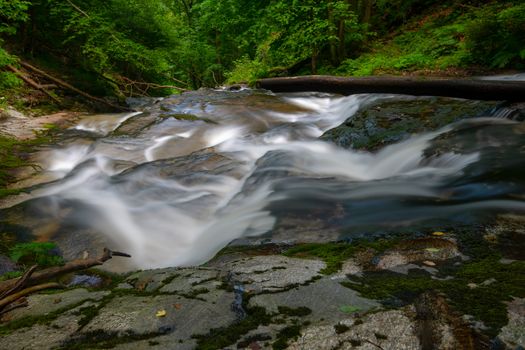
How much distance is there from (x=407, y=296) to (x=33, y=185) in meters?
5.63

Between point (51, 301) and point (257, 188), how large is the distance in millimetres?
2922

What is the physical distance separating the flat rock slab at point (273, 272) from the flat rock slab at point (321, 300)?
81 mm

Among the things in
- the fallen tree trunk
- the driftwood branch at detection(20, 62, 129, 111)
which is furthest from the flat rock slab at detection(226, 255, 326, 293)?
the driftwood branch at detection(20, 62, 129, 111)

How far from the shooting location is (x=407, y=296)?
172 centimetres

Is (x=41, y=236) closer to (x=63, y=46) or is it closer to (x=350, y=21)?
(x=63, y=46)

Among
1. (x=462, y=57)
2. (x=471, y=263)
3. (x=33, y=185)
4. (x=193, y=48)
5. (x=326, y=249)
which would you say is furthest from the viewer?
(x=193, y=48)

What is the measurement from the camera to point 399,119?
6.00m

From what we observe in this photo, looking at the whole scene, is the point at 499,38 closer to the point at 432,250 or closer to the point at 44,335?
the point at 432,250

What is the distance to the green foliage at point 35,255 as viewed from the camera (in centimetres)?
328

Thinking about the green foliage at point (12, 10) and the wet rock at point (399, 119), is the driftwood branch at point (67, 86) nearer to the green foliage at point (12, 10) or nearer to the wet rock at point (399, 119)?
the green foliage at point (12, 10)

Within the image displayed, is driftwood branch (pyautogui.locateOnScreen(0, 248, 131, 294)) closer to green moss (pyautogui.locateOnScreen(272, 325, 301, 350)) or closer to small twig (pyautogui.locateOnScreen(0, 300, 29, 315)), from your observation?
small twig (pyautogui.locateOnScreen(0, 300, 29, 315))

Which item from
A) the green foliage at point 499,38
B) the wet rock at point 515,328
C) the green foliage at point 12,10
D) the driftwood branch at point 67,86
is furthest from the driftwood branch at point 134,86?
the wet rock at point 515,328

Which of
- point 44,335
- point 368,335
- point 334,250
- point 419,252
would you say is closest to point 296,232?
point 334,250

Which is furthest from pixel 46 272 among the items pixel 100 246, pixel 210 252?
pixel 210 252
